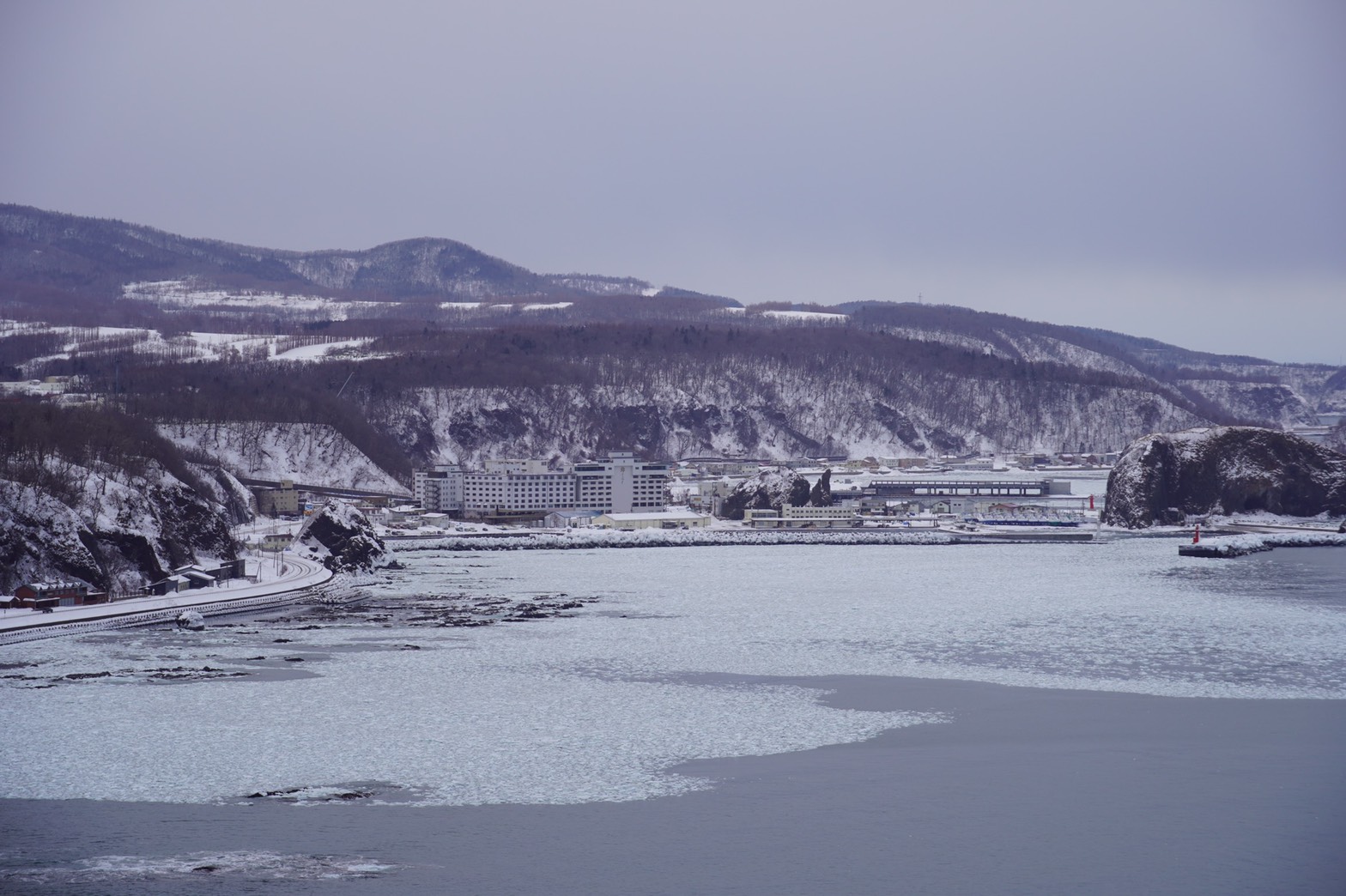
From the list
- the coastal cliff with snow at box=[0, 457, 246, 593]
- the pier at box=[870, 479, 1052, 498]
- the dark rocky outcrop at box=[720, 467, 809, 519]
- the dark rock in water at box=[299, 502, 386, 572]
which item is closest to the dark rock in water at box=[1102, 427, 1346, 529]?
the pier at box=[870, 479, 1052, 498]

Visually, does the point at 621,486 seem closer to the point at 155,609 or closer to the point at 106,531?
the point at 106,531

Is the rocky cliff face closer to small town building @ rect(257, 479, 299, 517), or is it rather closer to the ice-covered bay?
the ice-covered bay

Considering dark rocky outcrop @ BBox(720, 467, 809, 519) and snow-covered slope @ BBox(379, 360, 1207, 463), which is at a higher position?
snow-covered slope @ BBox(379, 360, 1207, 463)

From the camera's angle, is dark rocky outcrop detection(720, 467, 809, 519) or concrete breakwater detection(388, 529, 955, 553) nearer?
concrete breakwater detection(388, 529, 955, 553)

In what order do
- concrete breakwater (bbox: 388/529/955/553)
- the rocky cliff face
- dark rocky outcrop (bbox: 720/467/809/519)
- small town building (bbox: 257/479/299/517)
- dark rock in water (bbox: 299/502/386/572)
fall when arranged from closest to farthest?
1. the rocky cliff face
2. dark rock in water (bbox: 299/502/386/572)
3. concrete breakwater (bbox: 388/529/955/553)
4. dark rocky outcrop (bbox: 720/467/809/519)
5. small town building (bbox: 257/479/299/517)

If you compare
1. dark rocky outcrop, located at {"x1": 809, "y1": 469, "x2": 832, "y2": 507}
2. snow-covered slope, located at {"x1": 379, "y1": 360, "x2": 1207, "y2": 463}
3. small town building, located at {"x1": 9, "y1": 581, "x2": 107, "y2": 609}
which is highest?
snow-covered slope, located at {"x1": 379, "y1": 360, "x2": 1207, "y2": 463}

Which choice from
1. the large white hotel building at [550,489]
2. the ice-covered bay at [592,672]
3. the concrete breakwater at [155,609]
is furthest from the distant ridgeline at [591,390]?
the ice-covered bay at [592,672]

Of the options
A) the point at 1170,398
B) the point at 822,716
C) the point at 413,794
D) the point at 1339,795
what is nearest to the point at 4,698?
the point at 413,794

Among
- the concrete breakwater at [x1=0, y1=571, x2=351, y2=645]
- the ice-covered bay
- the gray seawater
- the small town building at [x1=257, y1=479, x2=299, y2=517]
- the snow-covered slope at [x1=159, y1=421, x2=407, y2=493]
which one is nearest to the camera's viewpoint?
the gray seawater
